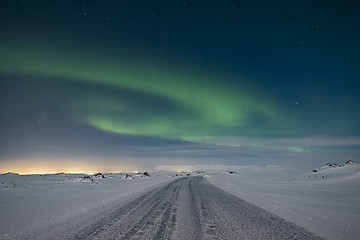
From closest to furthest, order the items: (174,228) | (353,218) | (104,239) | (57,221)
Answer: (104,239)
(174,228)
(57,221)
(353,218)

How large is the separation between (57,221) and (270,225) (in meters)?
7.47

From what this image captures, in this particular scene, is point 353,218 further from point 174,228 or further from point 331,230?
point 174,228

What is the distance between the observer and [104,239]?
565 cm

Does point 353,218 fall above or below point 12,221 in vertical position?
below

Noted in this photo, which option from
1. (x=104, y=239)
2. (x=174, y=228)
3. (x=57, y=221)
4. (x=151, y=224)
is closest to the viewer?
(x=104, y=239)

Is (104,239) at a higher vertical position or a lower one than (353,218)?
higher

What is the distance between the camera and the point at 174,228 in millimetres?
6719

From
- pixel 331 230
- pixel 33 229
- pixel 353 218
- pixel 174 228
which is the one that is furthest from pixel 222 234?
pixel 353 218

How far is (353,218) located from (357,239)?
367cm

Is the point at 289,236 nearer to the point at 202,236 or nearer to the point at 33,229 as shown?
the point at 202,236

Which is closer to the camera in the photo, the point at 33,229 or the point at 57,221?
the point at 33,229

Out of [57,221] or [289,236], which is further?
[57,221]

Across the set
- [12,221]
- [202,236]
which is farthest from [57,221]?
[202,236]

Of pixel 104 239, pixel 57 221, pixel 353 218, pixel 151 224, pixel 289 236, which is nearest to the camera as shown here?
pixel 104 239
